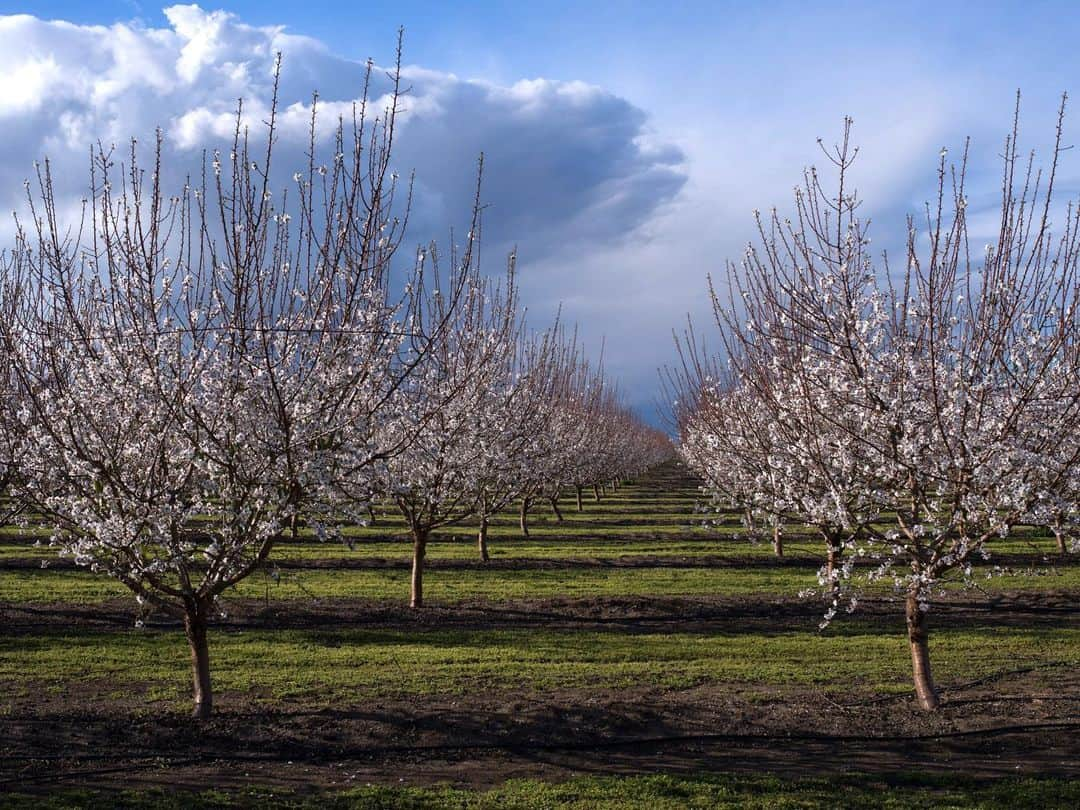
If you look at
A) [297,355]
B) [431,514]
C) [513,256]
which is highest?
[513,256]

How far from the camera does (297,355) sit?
934 cm

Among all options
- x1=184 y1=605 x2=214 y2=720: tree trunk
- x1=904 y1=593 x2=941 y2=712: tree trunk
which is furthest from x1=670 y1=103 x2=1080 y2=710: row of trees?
x1=184 y1=605 x2=214 y2=720: tree trunk

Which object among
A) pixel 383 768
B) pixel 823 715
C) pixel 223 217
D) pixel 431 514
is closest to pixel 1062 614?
pixel 823 715

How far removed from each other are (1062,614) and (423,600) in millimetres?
11870

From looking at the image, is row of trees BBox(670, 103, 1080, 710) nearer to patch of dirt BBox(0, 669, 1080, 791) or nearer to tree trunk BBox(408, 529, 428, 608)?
patch of dirt BBox(0, 669, 1080, 791)

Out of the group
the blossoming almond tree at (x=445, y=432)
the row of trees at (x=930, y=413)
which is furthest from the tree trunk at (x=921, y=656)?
the blossoming almond tree at (x=445, y=432)

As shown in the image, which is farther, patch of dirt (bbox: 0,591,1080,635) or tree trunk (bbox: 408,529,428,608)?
tree trunk (bbox: 408,529,428,608)

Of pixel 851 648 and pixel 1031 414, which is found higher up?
pixel 1031 414

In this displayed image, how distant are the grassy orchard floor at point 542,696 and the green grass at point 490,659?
59mm

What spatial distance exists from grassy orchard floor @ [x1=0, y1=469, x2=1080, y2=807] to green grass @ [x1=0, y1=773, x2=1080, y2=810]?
0.10ft

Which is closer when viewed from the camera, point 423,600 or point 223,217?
point 223,217

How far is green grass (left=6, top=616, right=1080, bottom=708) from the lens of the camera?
1116 centimetres

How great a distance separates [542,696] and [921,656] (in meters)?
4.39

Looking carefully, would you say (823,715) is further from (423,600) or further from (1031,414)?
(423,600)
